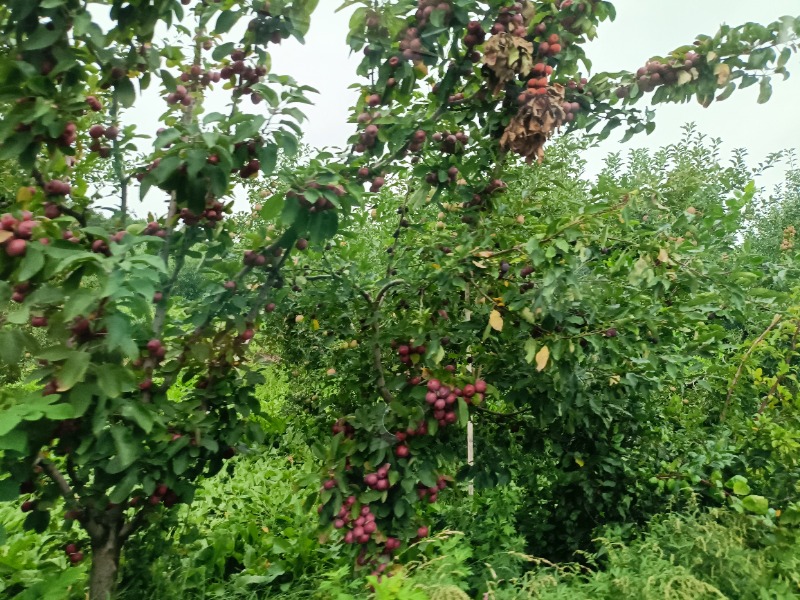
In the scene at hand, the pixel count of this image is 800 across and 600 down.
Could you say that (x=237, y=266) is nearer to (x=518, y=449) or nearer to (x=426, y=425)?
(x=426, y=425)

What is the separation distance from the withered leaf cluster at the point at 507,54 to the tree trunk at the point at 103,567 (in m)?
2.40

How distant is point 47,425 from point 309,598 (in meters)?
1.48

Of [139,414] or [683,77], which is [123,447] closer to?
[139,414]

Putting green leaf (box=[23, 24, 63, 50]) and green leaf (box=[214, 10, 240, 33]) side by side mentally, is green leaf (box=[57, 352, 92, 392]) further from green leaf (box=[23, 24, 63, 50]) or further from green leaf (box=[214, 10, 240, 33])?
green leaf (box=[214, 10, 240, 33])

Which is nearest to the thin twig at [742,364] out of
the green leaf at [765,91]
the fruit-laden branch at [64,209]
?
the green leaf at [765,91]

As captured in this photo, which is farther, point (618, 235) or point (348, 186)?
point (618, 235)

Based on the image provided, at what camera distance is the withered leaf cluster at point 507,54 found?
2.38 meters

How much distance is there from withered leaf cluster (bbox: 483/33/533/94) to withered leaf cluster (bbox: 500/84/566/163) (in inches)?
5.5

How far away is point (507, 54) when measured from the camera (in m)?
2.39

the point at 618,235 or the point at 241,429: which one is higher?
the point at 618,235

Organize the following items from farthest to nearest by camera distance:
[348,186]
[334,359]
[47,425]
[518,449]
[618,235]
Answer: [334,359]
[518,449]
[618,235]
[348,186]
[47,425]

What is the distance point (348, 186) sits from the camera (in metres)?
2.15

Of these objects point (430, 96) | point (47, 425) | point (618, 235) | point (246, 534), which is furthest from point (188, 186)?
point (246, 534)

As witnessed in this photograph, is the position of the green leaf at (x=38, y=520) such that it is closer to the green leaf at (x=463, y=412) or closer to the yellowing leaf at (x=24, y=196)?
the yellowing leaf at (x=24, y=196)
